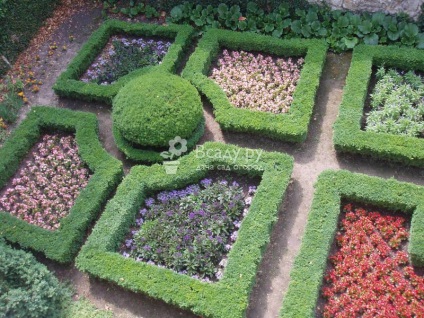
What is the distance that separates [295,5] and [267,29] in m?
1.00

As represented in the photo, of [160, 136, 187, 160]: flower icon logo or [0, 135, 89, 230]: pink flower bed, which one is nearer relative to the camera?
[0, 135, 89, 230]: pink flower bed

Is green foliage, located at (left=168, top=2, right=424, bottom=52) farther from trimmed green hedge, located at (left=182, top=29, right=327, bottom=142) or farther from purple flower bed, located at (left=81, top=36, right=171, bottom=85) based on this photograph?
purple flower bed, located at (left=81, top=36, right=171, bottom=85)

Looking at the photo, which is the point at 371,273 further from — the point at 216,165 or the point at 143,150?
the point at 143,150

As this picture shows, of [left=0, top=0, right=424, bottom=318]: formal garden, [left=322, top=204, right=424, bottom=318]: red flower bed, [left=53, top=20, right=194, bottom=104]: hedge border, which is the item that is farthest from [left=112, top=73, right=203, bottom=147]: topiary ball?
[left=322, top=204, right=424, bottom=318]: red flower bed

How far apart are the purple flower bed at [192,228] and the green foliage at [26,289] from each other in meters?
1.48

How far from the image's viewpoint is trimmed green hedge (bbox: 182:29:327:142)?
10.2m

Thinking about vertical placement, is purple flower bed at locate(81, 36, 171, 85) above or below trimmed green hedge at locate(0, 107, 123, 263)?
above

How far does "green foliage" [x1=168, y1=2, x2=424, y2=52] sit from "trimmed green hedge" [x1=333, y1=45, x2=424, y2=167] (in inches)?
22.3

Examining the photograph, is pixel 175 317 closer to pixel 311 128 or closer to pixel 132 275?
pixel 132 275

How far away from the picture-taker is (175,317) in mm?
8312

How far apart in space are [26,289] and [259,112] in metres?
5.91

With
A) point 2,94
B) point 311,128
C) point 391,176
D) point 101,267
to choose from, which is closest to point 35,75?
point 2,94

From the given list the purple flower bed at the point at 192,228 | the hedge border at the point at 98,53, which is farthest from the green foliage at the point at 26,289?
the hedge border at the point at 98,53

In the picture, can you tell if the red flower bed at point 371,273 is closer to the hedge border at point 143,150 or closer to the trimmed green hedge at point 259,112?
the trimmed green hedge at point 259,112
